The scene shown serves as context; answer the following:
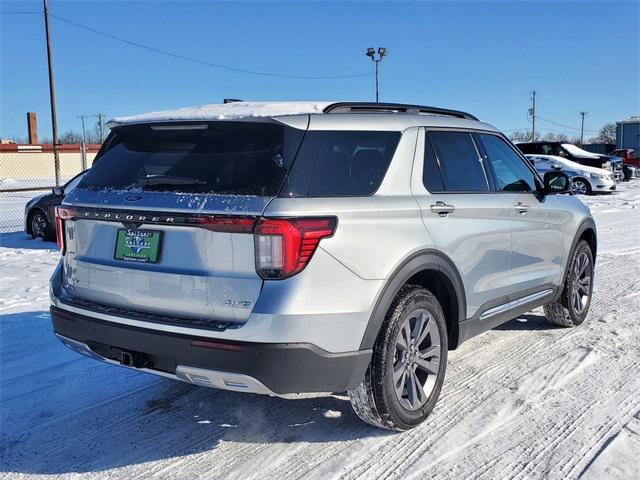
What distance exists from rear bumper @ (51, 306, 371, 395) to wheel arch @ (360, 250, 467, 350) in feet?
0.60

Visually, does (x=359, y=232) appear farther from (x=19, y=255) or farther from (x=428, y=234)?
(x=19, y=255)

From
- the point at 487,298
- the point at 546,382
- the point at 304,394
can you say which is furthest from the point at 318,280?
the point at 546,382

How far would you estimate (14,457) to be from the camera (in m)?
3.34

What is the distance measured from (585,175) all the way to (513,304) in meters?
18.3

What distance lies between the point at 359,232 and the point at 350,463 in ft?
3.95

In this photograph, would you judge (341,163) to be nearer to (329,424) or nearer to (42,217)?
(329,424)

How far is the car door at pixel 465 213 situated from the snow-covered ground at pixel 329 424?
27.9 inches

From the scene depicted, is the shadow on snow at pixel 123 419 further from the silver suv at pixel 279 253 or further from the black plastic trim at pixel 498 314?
the black plastic trim at pixel 498 314

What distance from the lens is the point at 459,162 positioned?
420cm

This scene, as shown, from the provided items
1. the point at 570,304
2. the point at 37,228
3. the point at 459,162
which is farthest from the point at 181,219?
the point at 37,228

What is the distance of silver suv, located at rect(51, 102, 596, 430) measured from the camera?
115 inches

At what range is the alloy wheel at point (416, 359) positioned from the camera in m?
3.53

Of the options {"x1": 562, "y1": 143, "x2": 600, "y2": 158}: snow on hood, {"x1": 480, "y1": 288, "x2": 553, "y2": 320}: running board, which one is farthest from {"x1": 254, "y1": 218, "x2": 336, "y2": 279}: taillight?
{"x1": 562, "y1": 143, "x2": 600, "y2": 158}: snow on hood

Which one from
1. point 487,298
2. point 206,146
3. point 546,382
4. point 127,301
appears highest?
point 206,146
